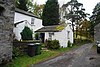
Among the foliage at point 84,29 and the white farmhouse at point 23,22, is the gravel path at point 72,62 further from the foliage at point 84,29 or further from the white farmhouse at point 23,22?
the foliage at point 84,29

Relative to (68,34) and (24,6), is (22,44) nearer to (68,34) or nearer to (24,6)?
(68,34)

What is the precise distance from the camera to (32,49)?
16750 mm

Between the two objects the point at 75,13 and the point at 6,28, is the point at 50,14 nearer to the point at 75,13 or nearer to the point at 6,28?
the point at 75,13

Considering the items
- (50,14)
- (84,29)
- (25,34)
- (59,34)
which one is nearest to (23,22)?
(25,34)

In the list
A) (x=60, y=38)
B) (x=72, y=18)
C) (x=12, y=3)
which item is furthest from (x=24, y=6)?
(x=12, y=3)

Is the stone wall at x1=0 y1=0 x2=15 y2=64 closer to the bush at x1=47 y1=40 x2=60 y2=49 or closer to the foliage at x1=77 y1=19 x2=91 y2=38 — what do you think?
the bush at x1=47 y1=40 x2=60 y2=49

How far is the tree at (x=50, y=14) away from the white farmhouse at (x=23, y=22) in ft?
54.3

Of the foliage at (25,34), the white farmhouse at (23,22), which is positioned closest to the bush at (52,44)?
the foliage at (25,34)

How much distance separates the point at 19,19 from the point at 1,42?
1684 centimetres

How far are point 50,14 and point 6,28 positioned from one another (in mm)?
38505

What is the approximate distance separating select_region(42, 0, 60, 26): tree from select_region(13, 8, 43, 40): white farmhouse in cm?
1655

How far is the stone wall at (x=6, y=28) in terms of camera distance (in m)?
11.8

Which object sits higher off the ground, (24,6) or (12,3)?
(24,6)

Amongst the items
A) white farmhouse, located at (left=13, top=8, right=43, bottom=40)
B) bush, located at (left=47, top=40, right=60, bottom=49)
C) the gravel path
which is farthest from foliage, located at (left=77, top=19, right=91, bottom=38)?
the gravel path
